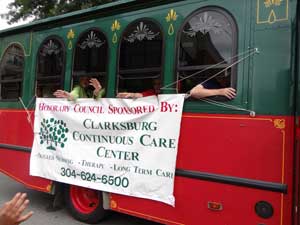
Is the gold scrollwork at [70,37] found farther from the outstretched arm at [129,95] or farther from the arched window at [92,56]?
the outstretched arm at [129,95]

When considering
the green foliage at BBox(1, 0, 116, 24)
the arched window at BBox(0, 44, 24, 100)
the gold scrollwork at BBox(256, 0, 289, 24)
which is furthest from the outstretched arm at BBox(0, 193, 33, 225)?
the green foliage at BBox(1, 0, 116, 24)

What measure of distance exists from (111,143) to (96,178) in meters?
0.50

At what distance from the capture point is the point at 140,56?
4.60m

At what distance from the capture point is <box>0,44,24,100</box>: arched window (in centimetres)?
629

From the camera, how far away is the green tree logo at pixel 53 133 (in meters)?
5.28

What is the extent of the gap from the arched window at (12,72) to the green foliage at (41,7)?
18.1 feet

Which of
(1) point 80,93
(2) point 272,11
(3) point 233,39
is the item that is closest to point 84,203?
(1) point 80,93

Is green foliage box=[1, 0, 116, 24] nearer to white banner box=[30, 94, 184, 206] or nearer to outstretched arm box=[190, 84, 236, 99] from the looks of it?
white banner box=[30, 94, 184, 206]

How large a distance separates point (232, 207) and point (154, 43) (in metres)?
1.99

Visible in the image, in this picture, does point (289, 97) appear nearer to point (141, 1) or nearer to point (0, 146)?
point (141, 1)

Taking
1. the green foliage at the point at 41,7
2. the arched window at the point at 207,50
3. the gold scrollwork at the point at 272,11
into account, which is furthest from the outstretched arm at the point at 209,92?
the green foliage at the point at 41,7

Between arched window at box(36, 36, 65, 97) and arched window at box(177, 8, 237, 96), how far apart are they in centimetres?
211

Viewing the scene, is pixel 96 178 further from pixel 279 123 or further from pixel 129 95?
pixel 279 123

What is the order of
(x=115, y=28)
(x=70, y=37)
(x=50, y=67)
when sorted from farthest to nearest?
(x=50, y=67) < (x=70, y=37) < (x=115, y=28)
